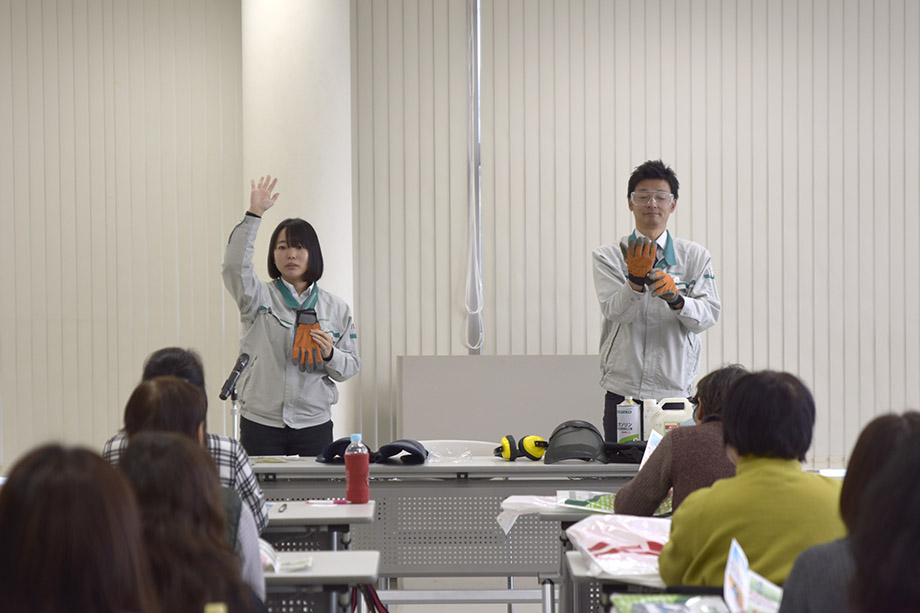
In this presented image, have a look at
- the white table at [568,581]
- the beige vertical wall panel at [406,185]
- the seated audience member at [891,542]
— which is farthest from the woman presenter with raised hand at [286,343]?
the seated audience member at [891,542]

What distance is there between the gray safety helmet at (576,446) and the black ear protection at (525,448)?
90 mm

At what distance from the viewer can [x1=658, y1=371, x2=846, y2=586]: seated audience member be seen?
193 cm

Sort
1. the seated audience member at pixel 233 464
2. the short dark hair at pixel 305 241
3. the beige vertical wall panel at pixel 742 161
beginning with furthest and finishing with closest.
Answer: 1. the beige vertical wall panel at pixel 742 161
2. the short dark hair at pixel 305 241
3. the seated audience member at pixel 233 464

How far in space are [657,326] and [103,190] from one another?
4.05 m

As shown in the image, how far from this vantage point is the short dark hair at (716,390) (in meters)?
2.69

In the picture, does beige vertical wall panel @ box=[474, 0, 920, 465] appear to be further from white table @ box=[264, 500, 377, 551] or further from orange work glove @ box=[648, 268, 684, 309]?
white table @ box=[264, 500, 377, 551]

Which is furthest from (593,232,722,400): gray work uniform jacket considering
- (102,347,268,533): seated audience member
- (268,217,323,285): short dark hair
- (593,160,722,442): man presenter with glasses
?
(102,347,268,533): seated audience member

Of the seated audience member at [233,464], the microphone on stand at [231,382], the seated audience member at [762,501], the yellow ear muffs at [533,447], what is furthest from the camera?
the yellow ear muffs at [533,447]

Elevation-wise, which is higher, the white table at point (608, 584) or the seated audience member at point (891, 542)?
the seated audience member at point (891, 542)

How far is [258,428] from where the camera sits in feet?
13.4

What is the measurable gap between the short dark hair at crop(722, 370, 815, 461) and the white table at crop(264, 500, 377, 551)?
1204 mm

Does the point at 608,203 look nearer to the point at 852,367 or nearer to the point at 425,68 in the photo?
the point at 425,68

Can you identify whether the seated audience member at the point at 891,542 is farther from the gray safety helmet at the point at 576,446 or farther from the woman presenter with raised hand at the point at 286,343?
the woman presenter with raised hand at the point at 286,343

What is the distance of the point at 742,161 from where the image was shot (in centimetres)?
633
